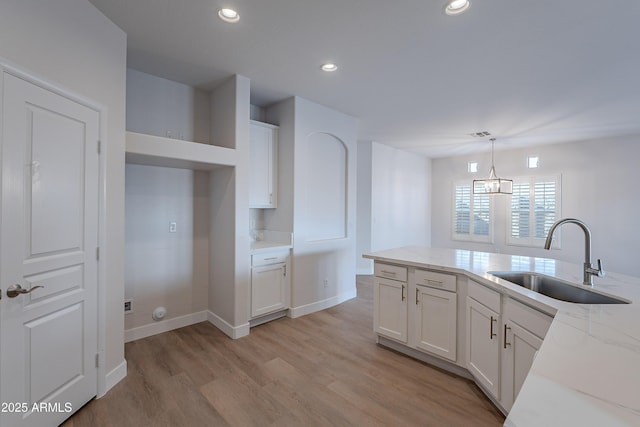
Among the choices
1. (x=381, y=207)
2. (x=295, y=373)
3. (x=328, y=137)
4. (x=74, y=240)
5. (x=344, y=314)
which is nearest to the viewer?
(x=74, y=240)

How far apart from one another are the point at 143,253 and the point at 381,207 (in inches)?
187

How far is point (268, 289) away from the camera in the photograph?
3.52m

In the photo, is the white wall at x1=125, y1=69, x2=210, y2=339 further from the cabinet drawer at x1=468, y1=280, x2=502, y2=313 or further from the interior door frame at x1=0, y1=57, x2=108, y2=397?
the cabinet drawer at x1=468, y1=280, x2=502, y2=313

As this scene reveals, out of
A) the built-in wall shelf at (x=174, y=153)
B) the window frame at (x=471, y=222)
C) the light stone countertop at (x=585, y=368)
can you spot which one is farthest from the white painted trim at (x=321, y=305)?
the window frame at (x=471, y=222)

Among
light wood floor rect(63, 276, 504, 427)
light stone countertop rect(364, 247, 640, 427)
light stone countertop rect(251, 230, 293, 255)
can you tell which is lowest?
light wood floor rect(63, 276, 504, 427)

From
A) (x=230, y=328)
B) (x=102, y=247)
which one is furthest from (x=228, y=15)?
(x=230, y=328)

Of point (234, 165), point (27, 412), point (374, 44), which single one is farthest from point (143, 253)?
point (374, 44)

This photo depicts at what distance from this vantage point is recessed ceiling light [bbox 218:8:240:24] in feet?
7.06

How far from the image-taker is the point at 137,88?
309 centimetres

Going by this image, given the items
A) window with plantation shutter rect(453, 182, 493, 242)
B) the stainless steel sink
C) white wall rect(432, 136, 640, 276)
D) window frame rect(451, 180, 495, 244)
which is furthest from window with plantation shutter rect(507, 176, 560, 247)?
the stainless steel sink

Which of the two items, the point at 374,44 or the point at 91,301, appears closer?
the point at 91,301

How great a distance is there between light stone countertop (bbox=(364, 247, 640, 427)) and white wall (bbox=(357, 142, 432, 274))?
448 centimetres

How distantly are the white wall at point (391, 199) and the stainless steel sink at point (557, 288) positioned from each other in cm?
394

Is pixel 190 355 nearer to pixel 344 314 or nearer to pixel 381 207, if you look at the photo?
pixel 344 314
